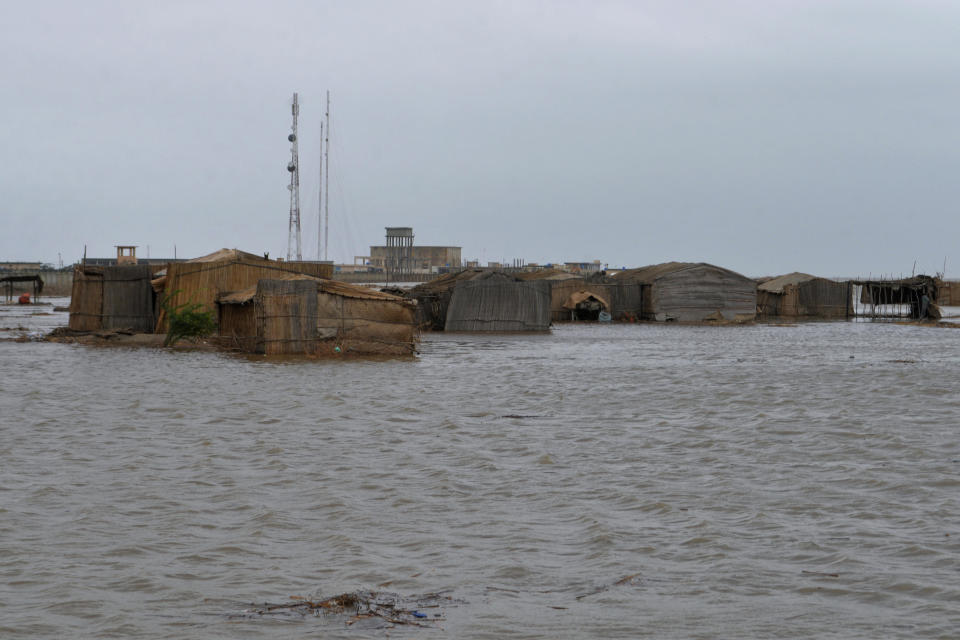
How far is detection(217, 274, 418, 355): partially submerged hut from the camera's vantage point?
58.6 feet

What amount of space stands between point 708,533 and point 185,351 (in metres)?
15.9

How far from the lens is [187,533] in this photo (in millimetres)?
6047

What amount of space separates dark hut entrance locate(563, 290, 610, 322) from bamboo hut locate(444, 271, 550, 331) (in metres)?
8.03

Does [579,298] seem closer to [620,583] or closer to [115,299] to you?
[115,299]

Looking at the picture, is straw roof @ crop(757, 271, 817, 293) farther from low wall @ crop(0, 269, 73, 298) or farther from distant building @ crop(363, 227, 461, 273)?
low wall @ crop(0, 269, 73, 298)

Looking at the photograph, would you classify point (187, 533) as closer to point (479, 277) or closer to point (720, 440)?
point (720, 440)

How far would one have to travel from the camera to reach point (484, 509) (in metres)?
6.76

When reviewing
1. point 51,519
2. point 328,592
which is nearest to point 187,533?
point 51,519

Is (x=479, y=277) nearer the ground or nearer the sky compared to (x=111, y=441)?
nearer the sky

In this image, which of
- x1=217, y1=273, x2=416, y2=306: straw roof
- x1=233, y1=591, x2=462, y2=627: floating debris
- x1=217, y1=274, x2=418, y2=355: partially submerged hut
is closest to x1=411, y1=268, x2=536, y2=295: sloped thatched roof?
x1=217, y1=274, x2=418, y2=355: partially submerged hut

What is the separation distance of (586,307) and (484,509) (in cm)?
3062

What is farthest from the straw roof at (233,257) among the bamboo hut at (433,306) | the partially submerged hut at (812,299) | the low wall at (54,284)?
the low wall at (54,284)

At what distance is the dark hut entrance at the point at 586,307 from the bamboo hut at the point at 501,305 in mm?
8033

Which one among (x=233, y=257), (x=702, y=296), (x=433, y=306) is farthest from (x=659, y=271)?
(x=233, y=257)
